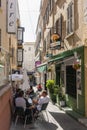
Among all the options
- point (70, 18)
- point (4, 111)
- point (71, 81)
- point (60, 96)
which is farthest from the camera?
point (60, 96)

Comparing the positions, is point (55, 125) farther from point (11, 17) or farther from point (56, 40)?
point (56, 40)

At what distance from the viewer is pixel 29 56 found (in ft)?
333

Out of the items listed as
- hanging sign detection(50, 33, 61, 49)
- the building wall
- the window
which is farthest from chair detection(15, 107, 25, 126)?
hanging sign detection(50, 33, 61, 49)

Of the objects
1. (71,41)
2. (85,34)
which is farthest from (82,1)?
(71,41)

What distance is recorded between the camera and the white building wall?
9775 centimetres

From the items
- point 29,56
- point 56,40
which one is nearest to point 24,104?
point 56,40

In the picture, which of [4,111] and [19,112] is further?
[19,112]

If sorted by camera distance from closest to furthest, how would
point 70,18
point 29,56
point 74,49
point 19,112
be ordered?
1. point 19,112
2. point 74,49
3. point 70,18
4. point 29,56

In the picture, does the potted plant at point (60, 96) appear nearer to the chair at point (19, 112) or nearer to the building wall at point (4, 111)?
the chair at point (19, 112)

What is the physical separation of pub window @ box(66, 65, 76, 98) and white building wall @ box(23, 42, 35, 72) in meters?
72.1

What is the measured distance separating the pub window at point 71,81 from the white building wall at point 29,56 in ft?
237

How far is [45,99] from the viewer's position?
1655cm

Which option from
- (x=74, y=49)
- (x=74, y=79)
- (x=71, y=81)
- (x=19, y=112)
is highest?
(x=74, y=49)

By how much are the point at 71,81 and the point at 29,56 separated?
264 ft
